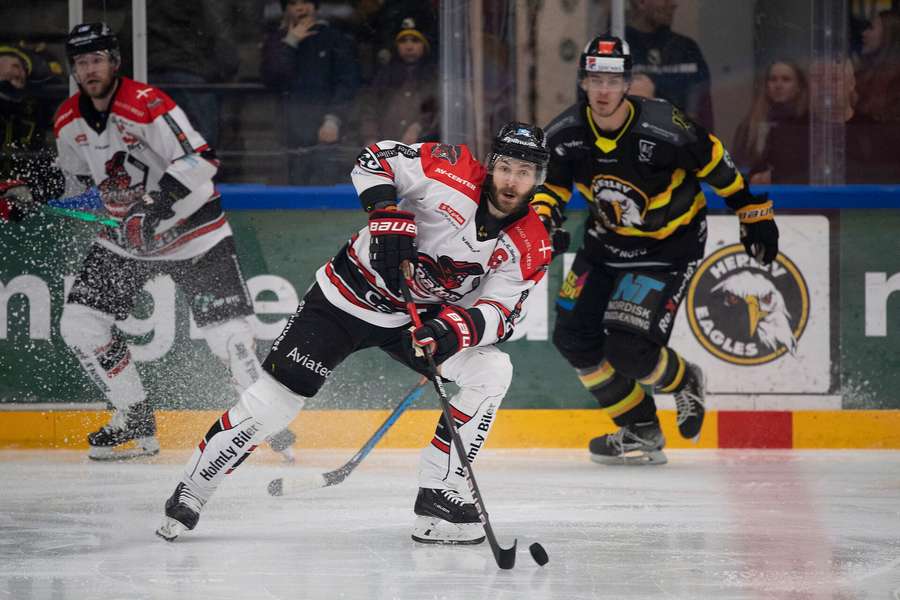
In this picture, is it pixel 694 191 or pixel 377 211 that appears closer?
pixel 377 211

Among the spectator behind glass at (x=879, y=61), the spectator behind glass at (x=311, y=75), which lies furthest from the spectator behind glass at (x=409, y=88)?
the spectator behind glass at (x=879, y=61)

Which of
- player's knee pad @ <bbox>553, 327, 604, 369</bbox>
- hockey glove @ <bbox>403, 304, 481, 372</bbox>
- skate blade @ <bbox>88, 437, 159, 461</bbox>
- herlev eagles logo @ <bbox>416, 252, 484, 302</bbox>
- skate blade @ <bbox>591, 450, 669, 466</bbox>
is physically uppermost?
herlev eagles logo @ <bbox>416, 252, 484, 302</bbox>

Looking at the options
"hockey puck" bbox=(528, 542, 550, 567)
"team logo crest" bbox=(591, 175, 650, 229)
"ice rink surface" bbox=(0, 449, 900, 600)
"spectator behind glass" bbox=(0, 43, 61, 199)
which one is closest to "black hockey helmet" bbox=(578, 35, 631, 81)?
"team logo crest" bbox=(591, 175, 650, 229)

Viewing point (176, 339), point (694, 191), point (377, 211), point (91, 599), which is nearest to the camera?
point (91, 599)

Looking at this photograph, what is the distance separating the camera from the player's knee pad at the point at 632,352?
14.3ft

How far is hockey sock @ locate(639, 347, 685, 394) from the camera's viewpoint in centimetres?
442

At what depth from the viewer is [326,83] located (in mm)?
5203

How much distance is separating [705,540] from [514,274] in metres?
0.79

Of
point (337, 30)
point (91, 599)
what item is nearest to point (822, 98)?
point (337, 30)

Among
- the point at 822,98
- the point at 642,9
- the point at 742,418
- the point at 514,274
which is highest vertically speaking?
the point at 642,9

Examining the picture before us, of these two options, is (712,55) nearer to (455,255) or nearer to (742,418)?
(742,418)

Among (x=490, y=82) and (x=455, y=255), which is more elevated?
(x=490, y=82)

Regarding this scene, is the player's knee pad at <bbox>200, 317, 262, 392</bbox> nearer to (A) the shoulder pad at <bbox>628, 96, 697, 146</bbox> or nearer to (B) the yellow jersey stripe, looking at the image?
(A) the shoulder pad at <bbox>628, 96, 697, 146</bbox>

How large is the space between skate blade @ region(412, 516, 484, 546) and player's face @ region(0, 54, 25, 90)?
8.95ft
